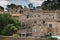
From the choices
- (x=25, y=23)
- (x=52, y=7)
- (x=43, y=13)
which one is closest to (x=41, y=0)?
(x=52, y=7)

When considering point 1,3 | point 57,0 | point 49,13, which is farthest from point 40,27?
point 57,0

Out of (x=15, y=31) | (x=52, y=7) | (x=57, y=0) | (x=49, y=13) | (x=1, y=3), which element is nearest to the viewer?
(x=15, y=31)

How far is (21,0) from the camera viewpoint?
4581 centimetres

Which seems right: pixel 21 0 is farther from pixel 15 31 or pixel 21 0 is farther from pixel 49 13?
pixel 15 31

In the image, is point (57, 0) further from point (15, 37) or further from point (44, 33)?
point (15, 37)

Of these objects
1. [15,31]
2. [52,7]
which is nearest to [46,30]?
[15,31]

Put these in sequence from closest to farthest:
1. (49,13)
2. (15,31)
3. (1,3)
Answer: (15,31) → (49,13) → (1,3)

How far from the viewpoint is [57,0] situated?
143ft

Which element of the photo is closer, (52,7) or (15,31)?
(15,31)

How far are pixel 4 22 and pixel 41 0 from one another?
26.3 meters

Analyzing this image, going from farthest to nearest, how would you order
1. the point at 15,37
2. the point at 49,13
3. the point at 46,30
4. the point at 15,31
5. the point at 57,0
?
1. the point at 57,0
2. the point at 49,13
3. the point at 46,30
4. the point at 15,31
5. the point at 15,37

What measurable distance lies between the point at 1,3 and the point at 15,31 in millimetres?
22861

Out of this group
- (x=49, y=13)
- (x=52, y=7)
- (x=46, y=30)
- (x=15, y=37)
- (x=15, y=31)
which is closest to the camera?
(x=15, y=37)

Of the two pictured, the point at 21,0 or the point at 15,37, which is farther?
the point at 21,0
